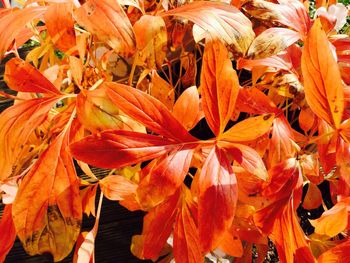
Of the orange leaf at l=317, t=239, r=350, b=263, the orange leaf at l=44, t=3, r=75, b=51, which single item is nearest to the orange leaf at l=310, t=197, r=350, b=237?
the orange leaf at l=317, t=239, r=350, b=263

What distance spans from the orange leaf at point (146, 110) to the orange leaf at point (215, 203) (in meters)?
0.03

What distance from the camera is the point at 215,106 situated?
0.96 feet

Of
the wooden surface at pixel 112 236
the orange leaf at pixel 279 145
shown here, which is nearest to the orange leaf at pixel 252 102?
the orange leaf at pixel 279 145

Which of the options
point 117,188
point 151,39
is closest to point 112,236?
point 117,188

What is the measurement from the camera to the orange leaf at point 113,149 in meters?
0.28

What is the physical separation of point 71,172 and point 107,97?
0.06 m

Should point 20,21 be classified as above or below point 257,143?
above

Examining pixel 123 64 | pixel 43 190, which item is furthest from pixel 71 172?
pixel 123 64

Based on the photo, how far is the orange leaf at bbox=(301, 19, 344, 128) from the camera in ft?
0.93

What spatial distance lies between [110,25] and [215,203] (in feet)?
0.43

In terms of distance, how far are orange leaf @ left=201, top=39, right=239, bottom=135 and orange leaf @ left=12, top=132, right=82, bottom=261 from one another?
10cm

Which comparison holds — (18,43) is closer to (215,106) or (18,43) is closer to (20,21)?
(20,21)

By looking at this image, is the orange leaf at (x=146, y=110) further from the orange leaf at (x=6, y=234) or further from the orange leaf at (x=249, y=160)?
the orange leaf at (x=6, y=234)

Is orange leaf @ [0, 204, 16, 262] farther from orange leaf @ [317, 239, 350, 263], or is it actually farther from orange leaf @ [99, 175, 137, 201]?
orange leaf @ [317, 239, 350, 263]
